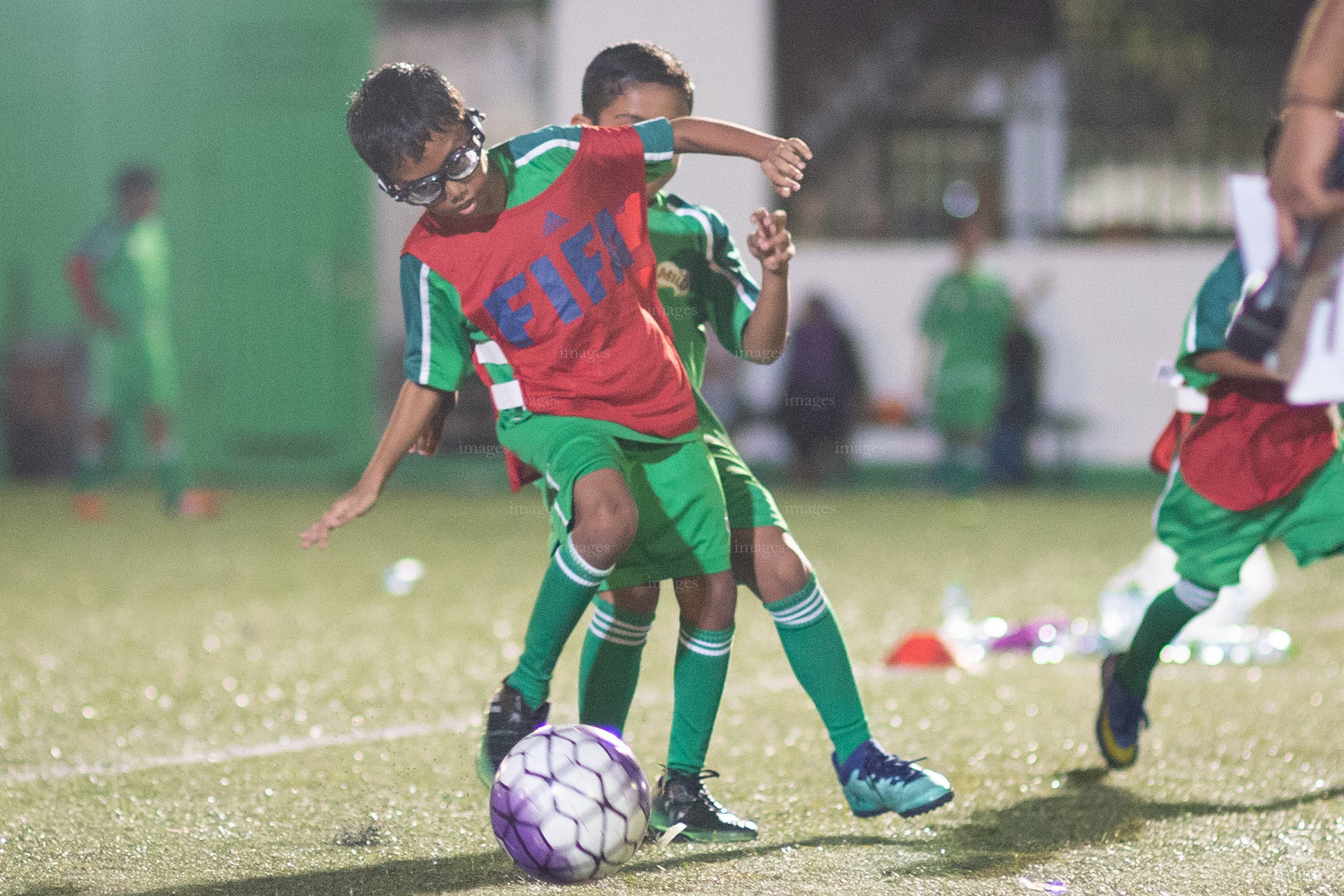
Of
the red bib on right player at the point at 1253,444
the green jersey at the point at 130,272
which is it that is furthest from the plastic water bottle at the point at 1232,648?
the green jersey at the point at 130,272

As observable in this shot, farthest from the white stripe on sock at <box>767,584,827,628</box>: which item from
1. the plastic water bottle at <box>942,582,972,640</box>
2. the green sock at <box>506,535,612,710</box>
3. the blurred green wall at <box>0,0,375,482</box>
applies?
the blurred green wall at <box>0,0,375,482</box>

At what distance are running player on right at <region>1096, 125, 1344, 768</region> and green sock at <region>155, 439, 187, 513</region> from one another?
286 inches

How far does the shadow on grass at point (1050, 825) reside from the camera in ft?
9.73

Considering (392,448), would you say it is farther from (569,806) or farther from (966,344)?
(966,344)

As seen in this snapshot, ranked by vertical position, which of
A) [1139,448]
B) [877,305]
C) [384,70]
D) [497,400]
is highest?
[384,70]

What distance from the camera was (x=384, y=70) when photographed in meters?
2.92

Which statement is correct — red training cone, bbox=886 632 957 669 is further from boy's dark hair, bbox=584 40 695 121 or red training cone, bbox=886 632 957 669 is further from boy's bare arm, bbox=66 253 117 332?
boy's bare arm, bbox=66 253 117 332

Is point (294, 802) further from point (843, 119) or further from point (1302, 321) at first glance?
point (843, 119)

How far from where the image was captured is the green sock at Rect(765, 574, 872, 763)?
3.21 meters

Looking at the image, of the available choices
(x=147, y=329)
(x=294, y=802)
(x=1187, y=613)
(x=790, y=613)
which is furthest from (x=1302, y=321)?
(x=147, y=329)

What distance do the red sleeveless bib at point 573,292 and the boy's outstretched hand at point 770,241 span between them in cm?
25

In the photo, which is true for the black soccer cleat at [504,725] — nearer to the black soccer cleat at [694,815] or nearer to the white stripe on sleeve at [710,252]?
the black soccer cleat at [694,815]

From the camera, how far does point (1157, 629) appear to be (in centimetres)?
369

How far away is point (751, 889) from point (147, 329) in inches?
309
